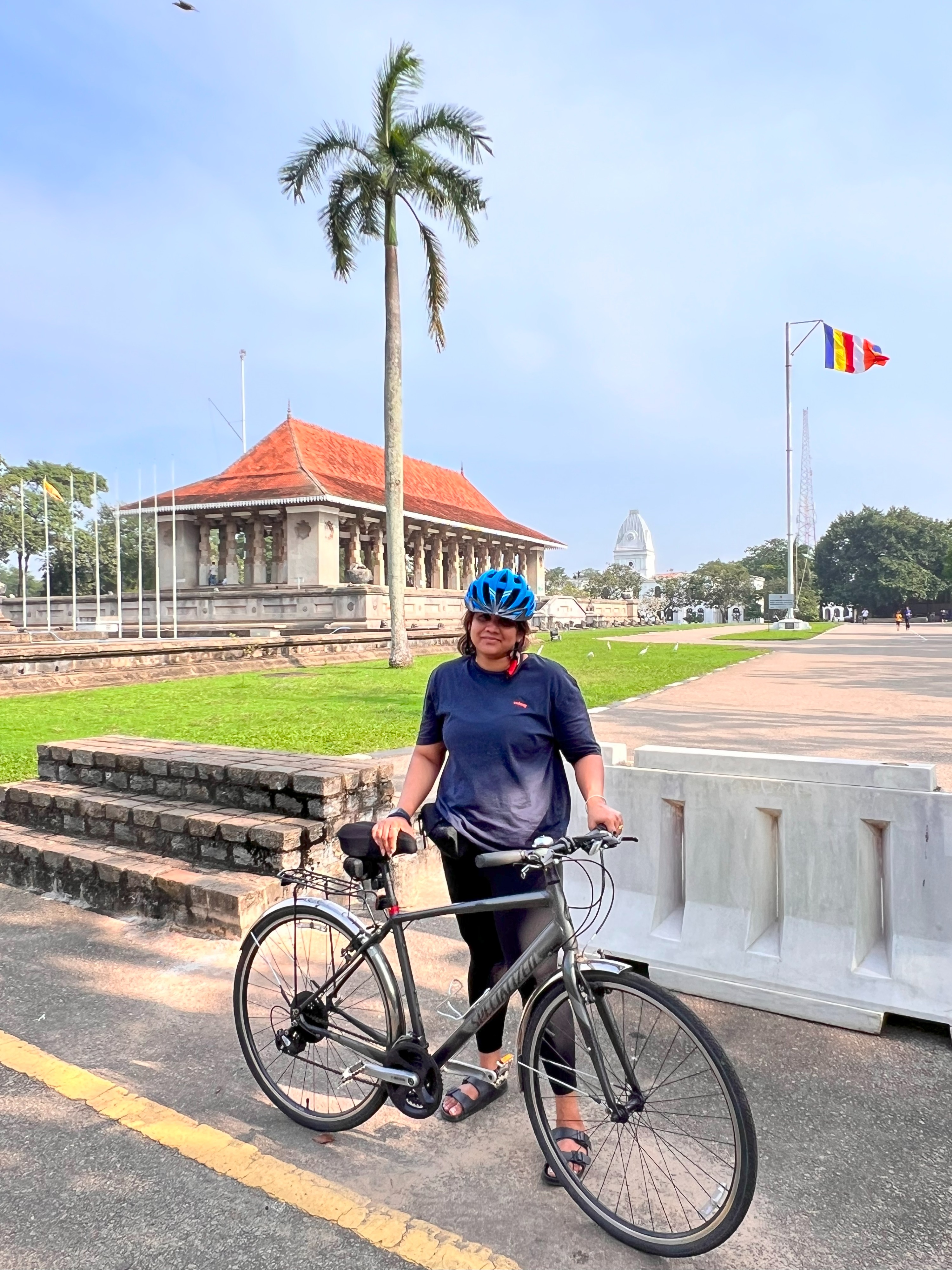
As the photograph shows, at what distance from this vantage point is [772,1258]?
211 centimetres

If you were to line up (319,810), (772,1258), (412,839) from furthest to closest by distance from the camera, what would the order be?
(319,810)
(412,839)
(772,1258)

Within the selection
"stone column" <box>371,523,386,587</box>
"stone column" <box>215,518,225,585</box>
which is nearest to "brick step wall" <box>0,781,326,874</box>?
"stone column" <box>215,518,225,585</box>

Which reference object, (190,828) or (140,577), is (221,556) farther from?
(190,828)

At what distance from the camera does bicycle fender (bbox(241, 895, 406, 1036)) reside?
2.58 m

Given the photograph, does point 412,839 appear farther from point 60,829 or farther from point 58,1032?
point 60,829

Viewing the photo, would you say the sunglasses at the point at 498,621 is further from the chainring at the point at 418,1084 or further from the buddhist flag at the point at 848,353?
the buddhist flag at the point at 848,353

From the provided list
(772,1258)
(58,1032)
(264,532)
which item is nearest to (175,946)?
(58,1032)

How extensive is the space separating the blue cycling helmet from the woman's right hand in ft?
2.19

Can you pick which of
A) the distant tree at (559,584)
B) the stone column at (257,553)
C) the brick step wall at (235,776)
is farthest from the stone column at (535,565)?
the brick step wall at (235,776)

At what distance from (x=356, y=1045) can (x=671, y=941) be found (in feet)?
5.40

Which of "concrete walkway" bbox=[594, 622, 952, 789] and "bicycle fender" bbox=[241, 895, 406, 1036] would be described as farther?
"concrete walkway" bbox=[594, 622, 952, 789]

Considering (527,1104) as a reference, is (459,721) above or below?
above

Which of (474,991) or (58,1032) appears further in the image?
(58,1032)

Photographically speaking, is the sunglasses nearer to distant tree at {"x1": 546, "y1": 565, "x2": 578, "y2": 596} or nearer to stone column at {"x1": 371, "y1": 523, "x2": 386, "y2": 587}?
stone column at {"x1": 371, "y1": 523, "x2": 386, "y2": 587}
